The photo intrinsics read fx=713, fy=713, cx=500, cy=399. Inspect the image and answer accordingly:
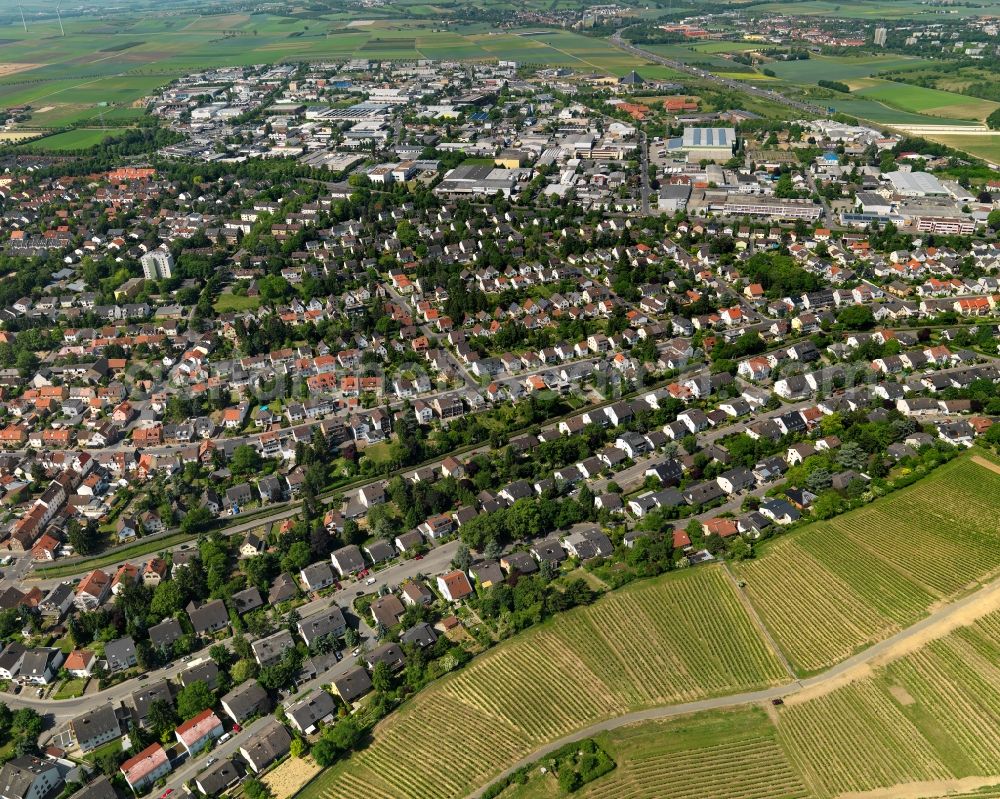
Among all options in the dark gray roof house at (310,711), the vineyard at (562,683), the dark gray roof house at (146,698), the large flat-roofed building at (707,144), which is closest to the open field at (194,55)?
the large flat-roofed building at (707,144)

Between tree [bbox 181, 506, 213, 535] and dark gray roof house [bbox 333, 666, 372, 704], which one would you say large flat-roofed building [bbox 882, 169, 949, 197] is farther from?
dark gray roof house [bbox 333, 666, 372, 704]

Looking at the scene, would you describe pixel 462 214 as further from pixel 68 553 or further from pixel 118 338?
pixel 68 553

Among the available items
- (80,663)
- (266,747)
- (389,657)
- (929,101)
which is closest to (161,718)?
(266,747)

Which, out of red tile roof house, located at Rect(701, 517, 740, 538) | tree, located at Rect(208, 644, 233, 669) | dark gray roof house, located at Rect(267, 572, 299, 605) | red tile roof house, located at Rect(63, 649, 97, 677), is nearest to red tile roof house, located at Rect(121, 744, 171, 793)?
tree, located at Rect(208, 644, 233, 669)

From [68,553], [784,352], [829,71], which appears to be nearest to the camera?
[68,553]

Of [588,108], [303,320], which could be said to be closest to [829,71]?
[588,108]

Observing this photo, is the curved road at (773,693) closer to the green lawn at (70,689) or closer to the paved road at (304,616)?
the paved road at (304,616)
